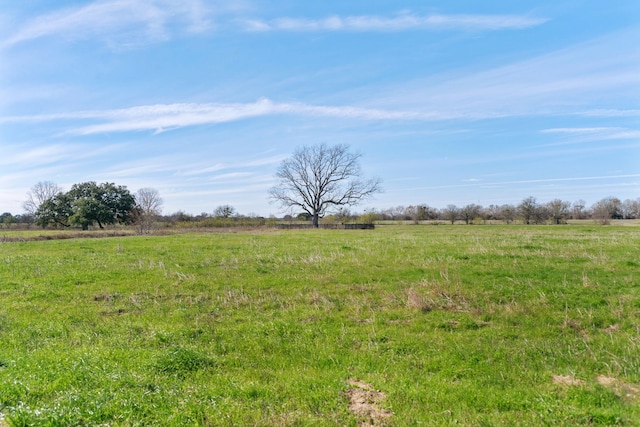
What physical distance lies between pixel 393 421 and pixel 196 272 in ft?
39.6

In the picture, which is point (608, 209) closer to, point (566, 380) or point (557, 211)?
point (557, 211)

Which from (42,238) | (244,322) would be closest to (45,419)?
(244,322)

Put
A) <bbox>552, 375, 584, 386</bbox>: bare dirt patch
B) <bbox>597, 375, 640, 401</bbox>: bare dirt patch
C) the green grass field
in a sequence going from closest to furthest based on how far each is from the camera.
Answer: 1. the green grass field
2. <bbox>597, 375, 640, 401</bbox>: bare dirt patch
3. <bbox>552, 375, 584, 386</bbox>: bare dirt patch

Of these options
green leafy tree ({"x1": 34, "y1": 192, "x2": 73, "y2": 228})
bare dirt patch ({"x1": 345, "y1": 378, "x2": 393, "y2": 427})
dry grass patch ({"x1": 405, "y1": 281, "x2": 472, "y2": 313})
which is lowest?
bare dirt patch ({"x1": 345, "y1": 378, "x2": 393, "y2": 427})

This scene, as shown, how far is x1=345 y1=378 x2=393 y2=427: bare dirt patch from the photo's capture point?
4504mm

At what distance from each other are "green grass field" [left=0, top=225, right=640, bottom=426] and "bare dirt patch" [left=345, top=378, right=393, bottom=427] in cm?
2

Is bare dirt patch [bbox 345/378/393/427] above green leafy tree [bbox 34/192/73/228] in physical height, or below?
below

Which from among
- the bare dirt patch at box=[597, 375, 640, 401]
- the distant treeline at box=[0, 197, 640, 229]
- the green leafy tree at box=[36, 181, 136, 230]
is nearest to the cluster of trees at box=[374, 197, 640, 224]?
the distant treeline at box=[0, 197, 640, 229]

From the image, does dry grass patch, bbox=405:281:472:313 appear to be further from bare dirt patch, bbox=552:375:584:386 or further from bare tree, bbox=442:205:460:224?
bare tree, bbox=442:205:460:224

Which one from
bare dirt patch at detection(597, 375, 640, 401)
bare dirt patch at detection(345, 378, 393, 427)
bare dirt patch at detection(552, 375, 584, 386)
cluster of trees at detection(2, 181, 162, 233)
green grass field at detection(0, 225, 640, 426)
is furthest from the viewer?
cluster of trees at detection(2, 181, 162, 233)

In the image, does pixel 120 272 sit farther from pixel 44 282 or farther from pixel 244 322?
pixel 244 322

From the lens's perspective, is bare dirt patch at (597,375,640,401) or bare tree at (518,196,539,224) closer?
bare dirt patch at (597,375,640,401)

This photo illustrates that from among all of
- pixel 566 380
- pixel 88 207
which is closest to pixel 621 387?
pixel 566 380

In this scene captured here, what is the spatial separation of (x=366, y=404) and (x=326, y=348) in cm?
209
